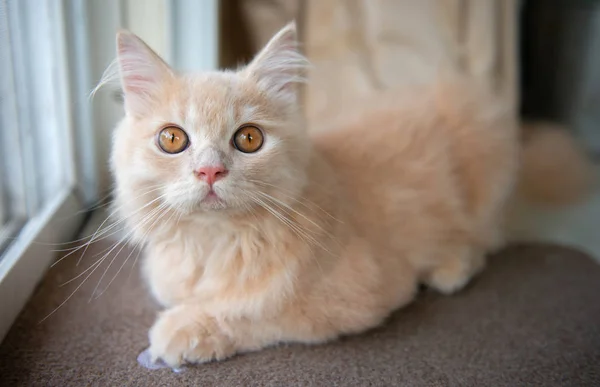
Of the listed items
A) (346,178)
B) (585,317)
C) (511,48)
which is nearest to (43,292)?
(346,178)

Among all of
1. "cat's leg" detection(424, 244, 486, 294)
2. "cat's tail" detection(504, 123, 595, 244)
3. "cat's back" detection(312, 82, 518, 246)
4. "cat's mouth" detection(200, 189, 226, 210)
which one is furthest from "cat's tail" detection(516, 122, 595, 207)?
"cat's mouth" detection(200, 189, 226, 210)

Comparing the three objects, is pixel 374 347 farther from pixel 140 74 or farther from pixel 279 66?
pixel 140 74

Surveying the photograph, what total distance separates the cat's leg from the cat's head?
60 centimetres

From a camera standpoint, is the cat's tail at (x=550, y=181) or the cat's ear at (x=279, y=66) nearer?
the cat's ear at (x=279, y=66)

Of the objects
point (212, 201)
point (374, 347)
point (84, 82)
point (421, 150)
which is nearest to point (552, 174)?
point (421, 150)

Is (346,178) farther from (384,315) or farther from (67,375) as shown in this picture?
(67,375)

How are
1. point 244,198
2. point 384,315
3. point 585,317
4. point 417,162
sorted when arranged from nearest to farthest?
1. point 244,198
2. point 384,315
3. point 585,317
4. point 417,162

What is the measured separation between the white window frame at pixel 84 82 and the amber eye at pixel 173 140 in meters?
0.47

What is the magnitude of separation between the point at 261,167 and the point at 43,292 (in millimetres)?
698

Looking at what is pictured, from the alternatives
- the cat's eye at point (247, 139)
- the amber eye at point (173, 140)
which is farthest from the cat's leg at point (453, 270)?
the amber eye at point (173, 140)

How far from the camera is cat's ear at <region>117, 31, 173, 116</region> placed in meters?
1.09

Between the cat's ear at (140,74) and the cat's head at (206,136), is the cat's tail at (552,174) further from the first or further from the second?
the cat's ear at (140,74)

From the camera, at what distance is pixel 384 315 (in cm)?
130

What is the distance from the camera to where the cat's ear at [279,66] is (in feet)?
3.79
